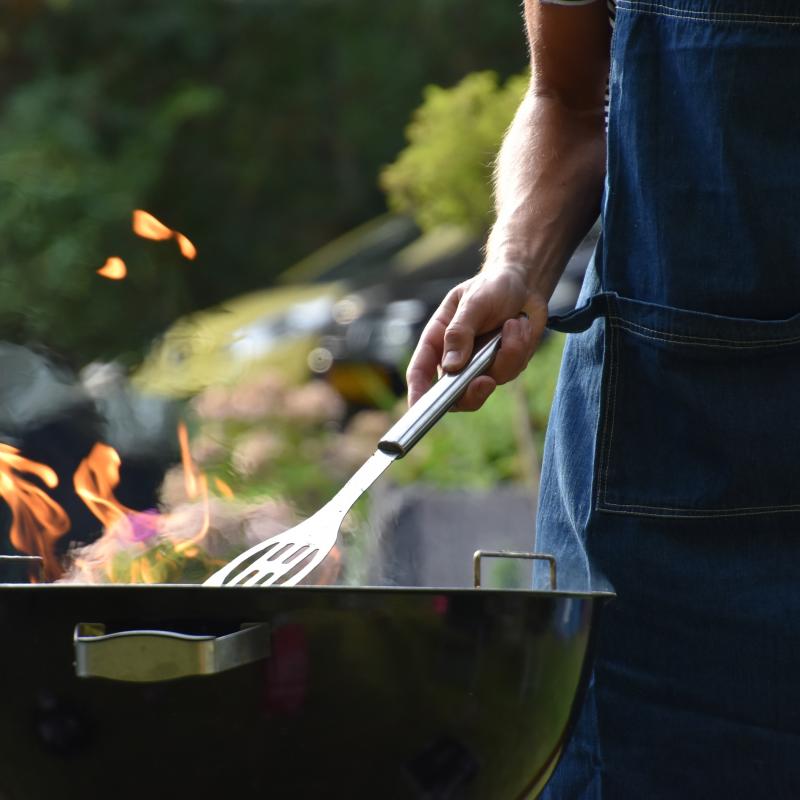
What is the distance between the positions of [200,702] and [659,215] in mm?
612

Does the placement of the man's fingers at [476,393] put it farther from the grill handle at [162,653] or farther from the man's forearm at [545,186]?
the grill handle at [162,653]

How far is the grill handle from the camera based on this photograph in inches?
34.6

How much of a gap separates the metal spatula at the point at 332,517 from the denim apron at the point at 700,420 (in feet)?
0.67

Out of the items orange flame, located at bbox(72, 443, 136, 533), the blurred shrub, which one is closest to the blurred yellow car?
the blurred shrub

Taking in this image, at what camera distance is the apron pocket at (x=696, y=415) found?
1.17 metres

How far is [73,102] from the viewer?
15.7 metres

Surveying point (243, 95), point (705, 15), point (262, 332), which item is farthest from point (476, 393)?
point (243, 95)

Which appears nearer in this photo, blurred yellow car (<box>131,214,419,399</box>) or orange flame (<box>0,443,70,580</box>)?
orange flame (<box>0,443,70,580</box>)

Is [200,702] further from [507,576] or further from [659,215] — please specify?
[507,576]

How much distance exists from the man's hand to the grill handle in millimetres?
361

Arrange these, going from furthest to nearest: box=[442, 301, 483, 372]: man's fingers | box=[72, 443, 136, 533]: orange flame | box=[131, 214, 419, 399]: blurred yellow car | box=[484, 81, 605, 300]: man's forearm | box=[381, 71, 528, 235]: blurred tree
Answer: box=[381, 71, 528, 235]: blurred tree < box=[131, 214, 419, 399]: blurred yellow car < box=[72, 443, 136, 533]: orange flame < box=[484, 81, 605, 300]: man's forearm < box=[442, 301, 483, 372]: man's fingers

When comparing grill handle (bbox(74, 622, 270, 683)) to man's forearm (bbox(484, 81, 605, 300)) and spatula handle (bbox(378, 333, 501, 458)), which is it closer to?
spatula handle (bbox(378, 333, 501, 458))

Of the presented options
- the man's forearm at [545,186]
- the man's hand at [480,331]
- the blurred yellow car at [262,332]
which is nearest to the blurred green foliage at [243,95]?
the blurred yellow car at [262,332]

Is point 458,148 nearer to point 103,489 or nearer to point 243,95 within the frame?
point 103,489
